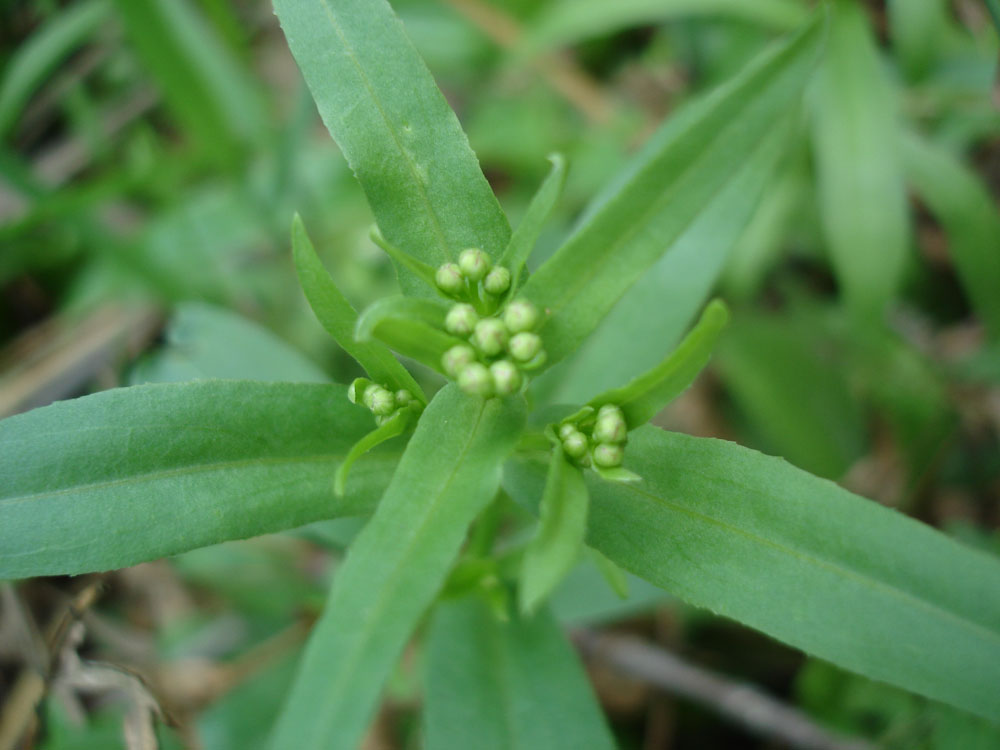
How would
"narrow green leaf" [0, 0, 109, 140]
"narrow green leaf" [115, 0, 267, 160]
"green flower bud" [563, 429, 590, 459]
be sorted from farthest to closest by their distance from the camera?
"narrow green leaf" [115, 0, 267, 160], "narrow green leaf" [0, 0, 109, 140], "green flower bud" [563, 429, 590, 459]

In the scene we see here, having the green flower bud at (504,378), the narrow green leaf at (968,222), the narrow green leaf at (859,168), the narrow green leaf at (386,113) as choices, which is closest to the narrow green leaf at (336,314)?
the narrow green leaf at (386,113)

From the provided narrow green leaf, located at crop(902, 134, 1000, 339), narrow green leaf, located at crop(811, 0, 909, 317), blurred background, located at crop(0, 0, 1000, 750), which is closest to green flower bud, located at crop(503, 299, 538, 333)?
blurred background, located at crop(0, 0, 1000, 750)

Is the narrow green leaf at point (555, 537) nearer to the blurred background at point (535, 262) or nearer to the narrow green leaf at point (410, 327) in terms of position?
the narrow green leaf at point (410, 327)

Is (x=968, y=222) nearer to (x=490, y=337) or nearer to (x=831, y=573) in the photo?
(x=831, y=573)

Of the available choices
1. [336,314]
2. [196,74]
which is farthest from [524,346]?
[196,74]

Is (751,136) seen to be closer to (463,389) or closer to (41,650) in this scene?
(463,389)

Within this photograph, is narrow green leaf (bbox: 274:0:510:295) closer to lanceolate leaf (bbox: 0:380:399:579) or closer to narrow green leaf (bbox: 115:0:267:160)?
lanceolate leaf (bbox: 0:380:399:579)
